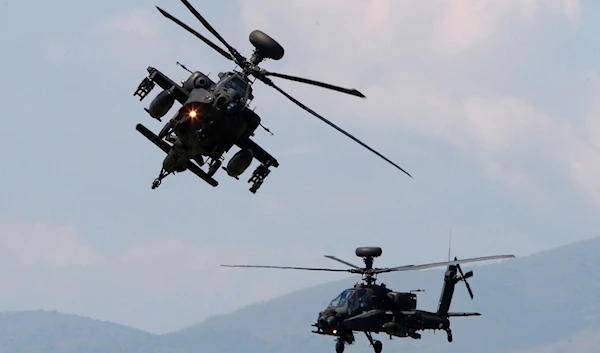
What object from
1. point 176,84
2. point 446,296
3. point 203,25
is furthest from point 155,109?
point 446,296

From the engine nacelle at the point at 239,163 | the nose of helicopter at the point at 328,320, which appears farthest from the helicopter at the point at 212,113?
the nose of helicopter at the point at 328,320

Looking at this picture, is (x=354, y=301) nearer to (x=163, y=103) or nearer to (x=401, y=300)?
(x=401, y=300)

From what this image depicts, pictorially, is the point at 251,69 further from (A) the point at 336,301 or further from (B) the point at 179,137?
(A) the point at 336,301

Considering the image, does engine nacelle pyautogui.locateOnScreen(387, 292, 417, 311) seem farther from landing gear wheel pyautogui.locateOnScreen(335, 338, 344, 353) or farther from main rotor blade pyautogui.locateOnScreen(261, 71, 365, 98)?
main rotor blade pyautogui.locateOnScreen(261, 71, 365, 98)

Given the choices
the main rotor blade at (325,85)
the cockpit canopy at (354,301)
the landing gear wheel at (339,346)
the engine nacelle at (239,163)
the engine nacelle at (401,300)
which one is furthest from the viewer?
the engine nacelle at (401,300)

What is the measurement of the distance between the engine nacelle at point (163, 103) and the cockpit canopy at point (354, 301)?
1374 centimetres

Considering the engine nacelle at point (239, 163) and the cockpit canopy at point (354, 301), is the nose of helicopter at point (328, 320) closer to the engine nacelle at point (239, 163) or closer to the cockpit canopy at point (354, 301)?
the cockpit canopy at point (354, 301)

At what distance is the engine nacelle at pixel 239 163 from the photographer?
5500cm

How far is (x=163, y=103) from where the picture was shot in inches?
2138

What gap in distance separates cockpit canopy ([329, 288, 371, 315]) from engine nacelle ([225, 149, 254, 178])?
10148mm

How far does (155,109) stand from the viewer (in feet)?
178

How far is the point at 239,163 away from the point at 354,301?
37.0 ft

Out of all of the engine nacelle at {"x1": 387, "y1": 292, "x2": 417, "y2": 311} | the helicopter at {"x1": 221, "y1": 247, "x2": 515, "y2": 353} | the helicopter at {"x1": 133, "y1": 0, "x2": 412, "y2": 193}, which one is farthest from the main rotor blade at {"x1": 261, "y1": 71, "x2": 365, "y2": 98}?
the engine nacelle at {"x1": 387, "y1": 292, "x2": 417, "y2": 311}

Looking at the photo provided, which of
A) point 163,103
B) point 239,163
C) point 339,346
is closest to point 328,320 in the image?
point 339,346
